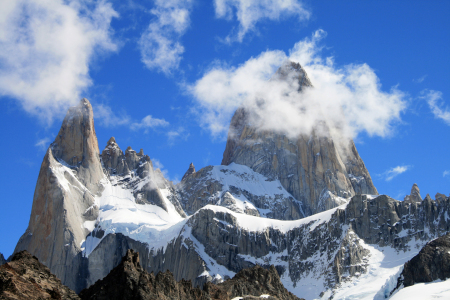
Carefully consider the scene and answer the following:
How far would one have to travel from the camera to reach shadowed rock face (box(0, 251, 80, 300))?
49.2m

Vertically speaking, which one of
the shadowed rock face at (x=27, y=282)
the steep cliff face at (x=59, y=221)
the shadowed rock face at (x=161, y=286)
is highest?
the steep cliff face at (x=59, y=221)

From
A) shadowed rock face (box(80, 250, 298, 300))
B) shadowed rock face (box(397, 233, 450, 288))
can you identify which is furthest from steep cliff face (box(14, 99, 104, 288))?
shadowed rock face (box(397, 233, 450, 288))

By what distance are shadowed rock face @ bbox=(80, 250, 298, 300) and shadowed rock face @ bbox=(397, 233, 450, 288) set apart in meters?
26.2

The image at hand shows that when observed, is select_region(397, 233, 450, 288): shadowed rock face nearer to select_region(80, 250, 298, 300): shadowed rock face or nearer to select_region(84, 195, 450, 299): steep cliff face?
select_region(84, 195, 450, 299): steep cliff face

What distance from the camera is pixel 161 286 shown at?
259 ft

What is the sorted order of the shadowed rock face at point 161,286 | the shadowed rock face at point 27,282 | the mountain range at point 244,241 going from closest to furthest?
the shadowed rock face at point 27,282 → the shadowed rock face at point 161,286 → the mountain range at point 244,241

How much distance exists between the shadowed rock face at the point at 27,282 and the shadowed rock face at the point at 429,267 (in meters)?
87.2

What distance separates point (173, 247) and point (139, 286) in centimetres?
10202

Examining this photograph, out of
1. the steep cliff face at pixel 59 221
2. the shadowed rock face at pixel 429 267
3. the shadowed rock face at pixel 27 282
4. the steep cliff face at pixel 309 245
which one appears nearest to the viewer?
the shadowed rock face at pixel 27 282

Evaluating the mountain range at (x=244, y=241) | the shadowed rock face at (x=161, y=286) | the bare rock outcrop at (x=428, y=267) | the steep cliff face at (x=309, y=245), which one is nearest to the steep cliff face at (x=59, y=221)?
the mountain range at (x=244, y=241)

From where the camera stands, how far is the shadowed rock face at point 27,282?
4925 centimetres

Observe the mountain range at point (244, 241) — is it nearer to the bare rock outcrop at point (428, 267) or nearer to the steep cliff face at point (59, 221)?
the steep cliff face at point (59, 221)

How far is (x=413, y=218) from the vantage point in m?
162

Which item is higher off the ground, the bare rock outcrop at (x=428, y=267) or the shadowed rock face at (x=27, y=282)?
the bare rock outcrop at (x=428, y=267)
